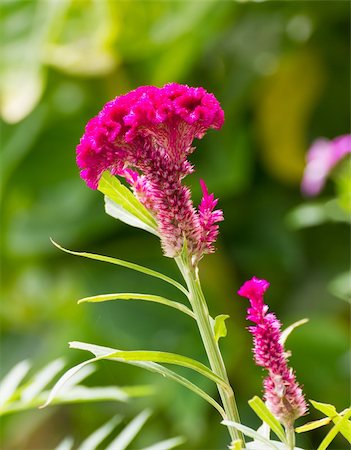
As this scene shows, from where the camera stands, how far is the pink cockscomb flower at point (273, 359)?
348 mm

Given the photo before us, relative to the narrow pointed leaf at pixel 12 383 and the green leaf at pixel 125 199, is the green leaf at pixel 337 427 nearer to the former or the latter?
the green leaf at pixel 125 199

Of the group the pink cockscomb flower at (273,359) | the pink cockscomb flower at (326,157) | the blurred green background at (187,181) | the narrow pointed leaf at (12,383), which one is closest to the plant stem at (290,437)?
the pink cockscomb flower at (273,359)

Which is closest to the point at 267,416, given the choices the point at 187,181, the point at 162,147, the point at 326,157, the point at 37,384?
the point at 162,147

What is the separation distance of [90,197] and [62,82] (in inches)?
10.5

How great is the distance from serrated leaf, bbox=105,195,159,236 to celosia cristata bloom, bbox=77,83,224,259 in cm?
1

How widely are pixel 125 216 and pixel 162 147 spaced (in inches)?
2.0

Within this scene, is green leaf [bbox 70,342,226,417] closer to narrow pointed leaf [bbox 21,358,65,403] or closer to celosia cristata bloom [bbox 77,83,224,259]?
celosia cristata bloom [bbox 77,83,224,259]

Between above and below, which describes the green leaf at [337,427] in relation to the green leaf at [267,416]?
below

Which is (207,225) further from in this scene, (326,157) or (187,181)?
(187,181)

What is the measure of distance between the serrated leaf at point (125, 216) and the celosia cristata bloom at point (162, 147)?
1 cm

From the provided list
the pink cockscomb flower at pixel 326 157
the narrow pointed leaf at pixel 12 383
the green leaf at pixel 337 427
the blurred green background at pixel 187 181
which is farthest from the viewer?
the blurred green background at pixel 187 181

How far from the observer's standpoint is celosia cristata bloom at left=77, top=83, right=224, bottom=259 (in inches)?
13.3

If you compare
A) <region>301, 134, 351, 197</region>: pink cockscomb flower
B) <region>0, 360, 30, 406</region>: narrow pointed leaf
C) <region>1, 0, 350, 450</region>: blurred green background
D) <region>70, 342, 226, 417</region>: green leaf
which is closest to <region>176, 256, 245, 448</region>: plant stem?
<region>70, 342, 226, 417</region>: green leaf

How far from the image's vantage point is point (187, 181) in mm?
1824
